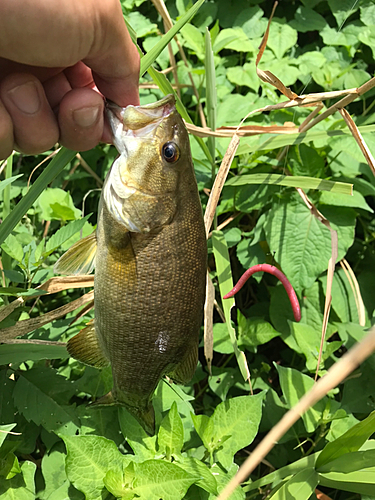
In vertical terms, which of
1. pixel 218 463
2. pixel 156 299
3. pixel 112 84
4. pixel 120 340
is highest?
pixel 112 84

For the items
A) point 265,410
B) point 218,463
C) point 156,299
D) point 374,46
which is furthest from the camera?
point 374,46

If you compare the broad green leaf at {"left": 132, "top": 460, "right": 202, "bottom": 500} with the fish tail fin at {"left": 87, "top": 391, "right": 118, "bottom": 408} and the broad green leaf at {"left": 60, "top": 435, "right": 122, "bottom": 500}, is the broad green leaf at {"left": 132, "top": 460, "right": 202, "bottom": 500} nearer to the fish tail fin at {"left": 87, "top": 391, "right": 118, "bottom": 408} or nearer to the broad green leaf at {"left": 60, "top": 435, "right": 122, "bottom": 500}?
the broad green leaf at {"left": 60, "top": 435, "right": 122, "bottom": 500}

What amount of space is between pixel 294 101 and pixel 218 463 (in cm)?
161

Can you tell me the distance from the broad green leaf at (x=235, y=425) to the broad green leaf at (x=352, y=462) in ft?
1.00

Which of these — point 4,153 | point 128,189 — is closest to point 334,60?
point 128,189

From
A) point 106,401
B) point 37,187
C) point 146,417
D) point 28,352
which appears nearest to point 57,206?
point 37,187

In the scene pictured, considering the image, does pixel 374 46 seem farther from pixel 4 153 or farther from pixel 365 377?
pixel 4 153

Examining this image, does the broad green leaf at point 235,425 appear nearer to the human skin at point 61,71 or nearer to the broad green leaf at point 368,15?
the human skin at point 61,71

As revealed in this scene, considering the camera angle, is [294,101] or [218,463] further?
[294,101]

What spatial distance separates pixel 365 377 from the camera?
204 centimetres

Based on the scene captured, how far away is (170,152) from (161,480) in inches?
45.0

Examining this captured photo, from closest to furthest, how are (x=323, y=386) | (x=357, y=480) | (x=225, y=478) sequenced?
(x=323, y=386) < (x=357, y=480) < (x=225, y=478)

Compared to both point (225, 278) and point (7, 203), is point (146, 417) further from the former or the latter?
point (7, 203)

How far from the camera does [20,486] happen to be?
1.50 metres
